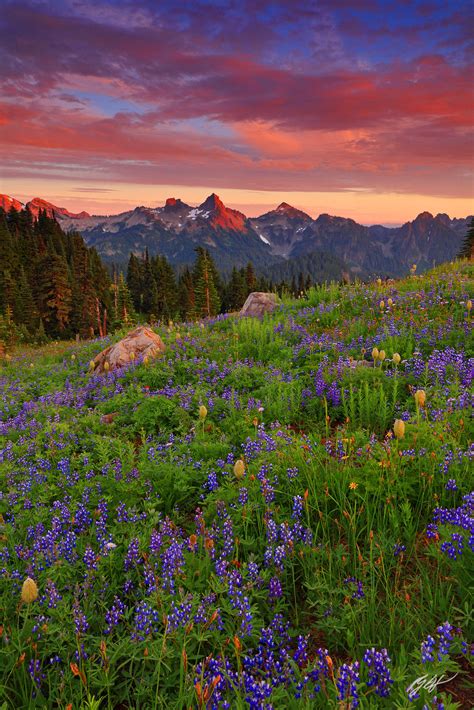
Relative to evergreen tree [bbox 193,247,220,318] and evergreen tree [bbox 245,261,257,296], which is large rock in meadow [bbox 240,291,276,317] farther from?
evergreen tree [bbox 245,261,257,296]

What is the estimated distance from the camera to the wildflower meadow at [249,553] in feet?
7.58

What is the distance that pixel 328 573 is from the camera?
3.00 metres

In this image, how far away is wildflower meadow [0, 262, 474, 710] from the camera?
2311 millimetres

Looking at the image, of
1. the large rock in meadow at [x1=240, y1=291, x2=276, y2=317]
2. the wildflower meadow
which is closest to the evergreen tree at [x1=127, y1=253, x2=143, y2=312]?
the large rock in meadow at [x1=240, y1=291, x2=276, y2=317]

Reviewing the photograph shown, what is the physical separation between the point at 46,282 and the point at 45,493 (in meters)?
66.8

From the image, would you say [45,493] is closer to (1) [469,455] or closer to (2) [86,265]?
(1) [469,455]

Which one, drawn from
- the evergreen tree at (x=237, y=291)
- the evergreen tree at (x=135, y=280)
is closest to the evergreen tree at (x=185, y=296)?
the evergreen tree at (x=237, y=291)

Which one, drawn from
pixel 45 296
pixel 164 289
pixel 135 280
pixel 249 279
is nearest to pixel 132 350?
pixel 45 296

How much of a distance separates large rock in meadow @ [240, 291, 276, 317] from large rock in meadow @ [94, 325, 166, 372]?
4.65 m

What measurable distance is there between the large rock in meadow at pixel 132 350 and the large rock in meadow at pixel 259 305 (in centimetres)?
465

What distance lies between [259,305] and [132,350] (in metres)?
6.14

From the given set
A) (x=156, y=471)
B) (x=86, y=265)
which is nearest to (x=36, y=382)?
(x=156, y=471)

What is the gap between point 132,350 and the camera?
36.2 feet

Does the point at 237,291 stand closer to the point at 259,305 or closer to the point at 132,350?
the point at 259,305
